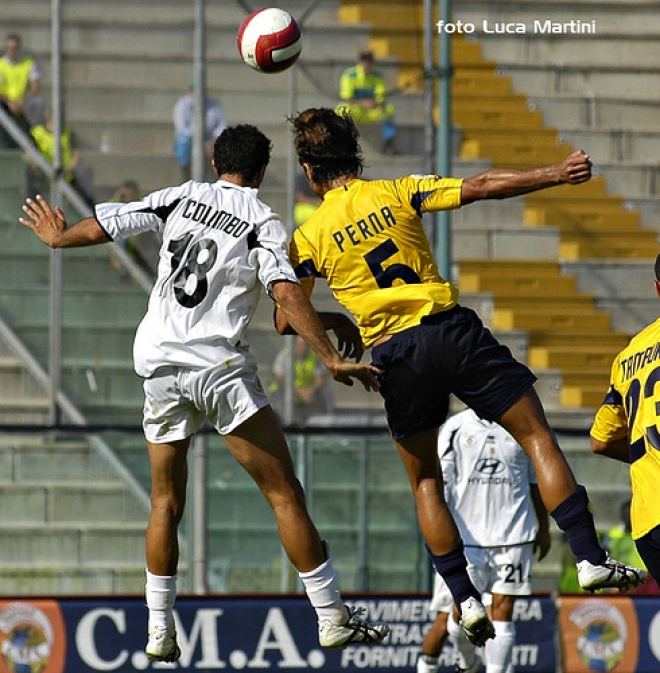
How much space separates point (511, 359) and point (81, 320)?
5.81m

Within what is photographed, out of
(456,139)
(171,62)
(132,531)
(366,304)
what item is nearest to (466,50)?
(456,139)

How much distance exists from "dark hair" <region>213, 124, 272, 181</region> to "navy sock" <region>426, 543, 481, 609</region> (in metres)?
2.08

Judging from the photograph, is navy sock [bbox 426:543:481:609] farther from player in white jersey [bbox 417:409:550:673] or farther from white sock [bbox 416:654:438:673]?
white sock [bbox 416:654:438:673]

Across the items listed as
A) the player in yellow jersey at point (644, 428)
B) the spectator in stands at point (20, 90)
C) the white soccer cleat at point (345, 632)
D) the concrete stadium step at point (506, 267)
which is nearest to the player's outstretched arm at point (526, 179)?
the player in yellow jersey at point (644, 428)

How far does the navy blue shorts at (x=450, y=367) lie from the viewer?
727 centimetres

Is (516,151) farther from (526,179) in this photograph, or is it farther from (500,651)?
(526,179)

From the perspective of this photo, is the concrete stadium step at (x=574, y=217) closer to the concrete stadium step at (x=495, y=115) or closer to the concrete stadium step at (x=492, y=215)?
the concrete stadium step at (x=492, y=215)

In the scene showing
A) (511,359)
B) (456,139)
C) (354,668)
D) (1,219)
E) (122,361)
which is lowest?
(354,668)

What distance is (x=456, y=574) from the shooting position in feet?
24.4

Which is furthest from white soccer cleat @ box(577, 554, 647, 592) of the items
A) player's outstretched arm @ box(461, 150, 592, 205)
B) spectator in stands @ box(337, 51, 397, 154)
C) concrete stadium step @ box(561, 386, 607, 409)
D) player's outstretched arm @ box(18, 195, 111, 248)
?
concrete stadium step @ box(561, 386, 607, 409)

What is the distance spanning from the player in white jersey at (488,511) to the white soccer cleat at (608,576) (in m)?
3.97

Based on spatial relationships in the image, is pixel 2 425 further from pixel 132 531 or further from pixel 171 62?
pixel 171 62

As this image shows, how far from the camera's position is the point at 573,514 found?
712 centimetres

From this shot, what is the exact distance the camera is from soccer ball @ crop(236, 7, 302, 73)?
8.54 m
